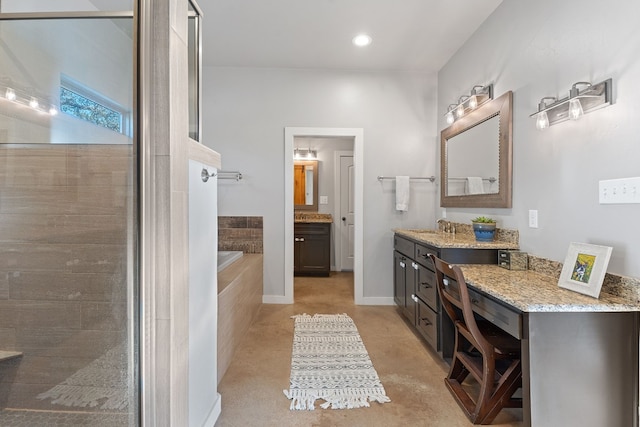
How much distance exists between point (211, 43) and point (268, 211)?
5.87 ft

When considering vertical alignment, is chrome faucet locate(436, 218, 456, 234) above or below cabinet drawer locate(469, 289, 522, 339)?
above

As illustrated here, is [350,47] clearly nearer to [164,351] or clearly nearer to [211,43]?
[211,43]

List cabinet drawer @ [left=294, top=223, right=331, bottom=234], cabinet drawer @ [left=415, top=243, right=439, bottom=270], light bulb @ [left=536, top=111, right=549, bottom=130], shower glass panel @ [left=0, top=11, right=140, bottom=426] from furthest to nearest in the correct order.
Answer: cabinet drawer @ [left=294, top=223, right=331, bottom=234], cabinet drawer @ [left=415, top=243, right=439, bottom=270], light bulb @ [left=536, top=111, right=549, bottom=130], shower glass panel @ [left=0, top=11, right=140, bottom=426]

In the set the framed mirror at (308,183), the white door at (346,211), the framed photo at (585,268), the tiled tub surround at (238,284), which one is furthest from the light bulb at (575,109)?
the framed mirror at (308,183)

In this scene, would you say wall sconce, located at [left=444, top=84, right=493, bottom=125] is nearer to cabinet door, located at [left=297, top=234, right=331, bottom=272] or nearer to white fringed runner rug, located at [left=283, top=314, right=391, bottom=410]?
white fringed runner rug, located at [left=283, top=314, right=391, bottom=410]

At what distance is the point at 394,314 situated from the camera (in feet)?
11.3

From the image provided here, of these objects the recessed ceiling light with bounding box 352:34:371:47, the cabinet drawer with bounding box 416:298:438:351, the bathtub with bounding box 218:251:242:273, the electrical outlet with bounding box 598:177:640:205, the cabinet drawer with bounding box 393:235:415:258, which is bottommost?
the cabinet drawer with bounding box 416:298:438:351

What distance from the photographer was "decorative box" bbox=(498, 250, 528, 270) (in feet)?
6.92

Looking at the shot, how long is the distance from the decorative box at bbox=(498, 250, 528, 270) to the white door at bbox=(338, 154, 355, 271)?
141 inches

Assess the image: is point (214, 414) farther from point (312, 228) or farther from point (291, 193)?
point (312, 228)

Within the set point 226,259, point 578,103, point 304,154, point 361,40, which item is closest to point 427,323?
point 578,103

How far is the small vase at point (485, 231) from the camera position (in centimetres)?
248

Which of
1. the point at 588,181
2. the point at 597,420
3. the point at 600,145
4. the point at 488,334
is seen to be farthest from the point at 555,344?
the point at 600,145

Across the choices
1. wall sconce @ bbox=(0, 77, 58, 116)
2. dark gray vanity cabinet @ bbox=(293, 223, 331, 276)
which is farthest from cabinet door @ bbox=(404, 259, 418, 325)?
wall sconce @ bbox=(0, 77, 58, 116)
